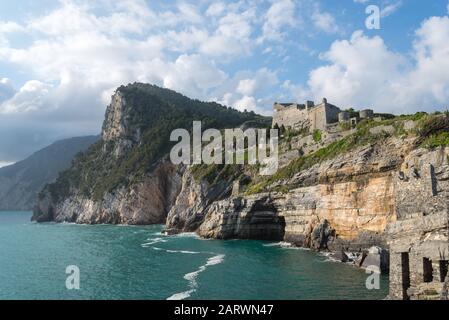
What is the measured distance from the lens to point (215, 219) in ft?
243

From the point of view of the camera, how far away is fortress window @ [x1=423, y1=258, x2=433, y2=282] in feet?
70.5

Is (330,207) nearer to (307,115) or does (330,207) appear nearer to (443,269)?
(307,115)

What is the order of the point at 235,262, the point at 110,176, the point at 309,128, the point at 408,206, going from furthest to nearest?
the point at 110,176
the point at 309,128
the point at 235,262
the point at 408,206

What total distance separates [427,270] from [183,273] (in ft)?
87.6

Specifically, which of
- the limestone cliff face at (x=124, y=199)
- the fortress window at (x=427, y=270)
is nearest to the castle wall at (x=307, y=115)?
the limestone cliff face at (x=124, y=199)

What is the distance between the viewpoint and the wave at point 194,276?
3389 centimetres

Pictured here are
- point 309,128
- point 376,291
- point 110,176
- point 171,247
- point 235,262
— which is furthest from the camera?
point 110,176

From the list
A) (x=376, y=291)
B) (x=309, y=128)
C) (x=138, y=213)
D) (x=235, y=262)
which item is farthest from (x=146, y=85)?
(x=376, y=291)

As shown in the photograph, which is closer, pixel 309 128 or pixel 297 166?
pixel 297 166

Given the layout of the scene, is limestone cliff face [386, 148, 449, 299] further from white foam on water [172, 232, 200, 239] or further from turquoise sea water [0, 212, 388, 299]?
white foam on water [172, 232, 200, 239]

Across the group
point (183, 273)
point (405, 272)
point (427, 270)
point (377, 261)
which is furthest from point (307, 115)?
point (427, 270)

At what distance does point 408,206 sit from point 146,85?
570 ft

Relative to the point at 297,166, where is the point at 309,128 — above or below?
above

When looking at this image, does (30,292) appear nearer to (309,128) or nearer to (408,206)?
(408,206)
